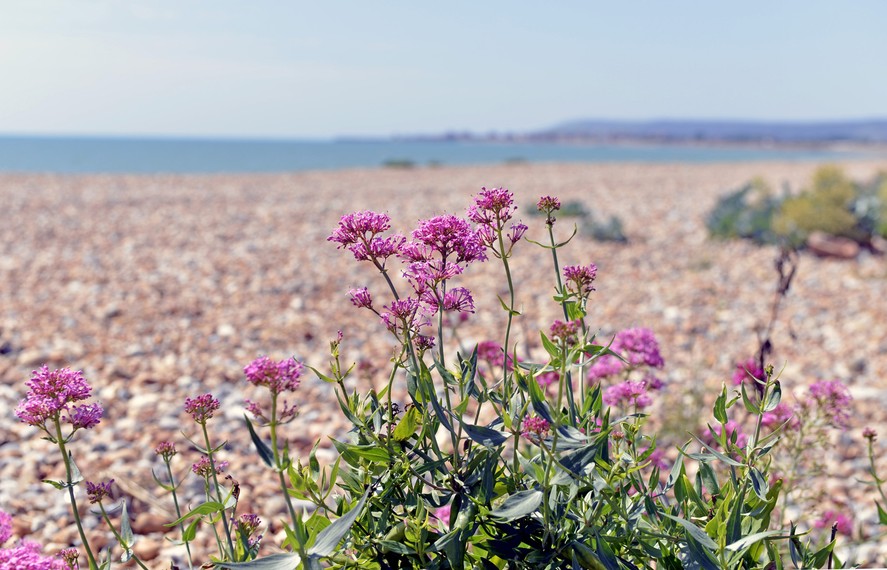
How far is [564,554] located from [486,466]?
26cm

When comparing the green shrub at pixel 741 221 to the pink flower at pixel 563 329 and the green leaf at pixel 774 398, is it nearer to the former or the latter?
the green leaf at pixel 774 398

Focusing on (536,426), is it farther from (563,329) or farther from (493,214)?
(493,214)

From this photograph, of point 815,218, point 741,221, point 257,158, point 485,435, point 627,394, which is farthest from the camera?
point 257,158

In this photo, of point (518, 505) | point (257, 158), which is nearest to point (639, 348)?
point (518, 505)

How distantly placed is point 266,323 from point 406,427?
207 inches

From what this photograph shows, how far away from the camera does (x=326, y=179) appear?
23953 mm

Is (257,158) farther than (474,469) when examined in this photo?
Yes

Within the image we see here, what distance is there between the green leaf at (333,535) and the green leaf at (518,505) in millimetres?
302

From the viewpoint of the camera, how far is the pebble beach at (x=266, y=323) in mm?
3926

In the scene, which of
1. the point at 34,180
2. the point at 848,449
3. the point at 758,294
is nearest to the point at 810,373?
the point at 848,449

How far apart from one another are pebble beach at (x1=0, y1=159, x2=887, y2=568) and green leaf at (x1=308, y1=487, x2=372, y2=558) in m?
0.81

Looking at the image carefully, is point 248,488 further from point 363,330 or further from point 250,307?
point 250,307

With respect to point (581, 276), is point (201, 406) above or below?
below

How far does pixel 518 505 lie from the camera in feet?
5.13
